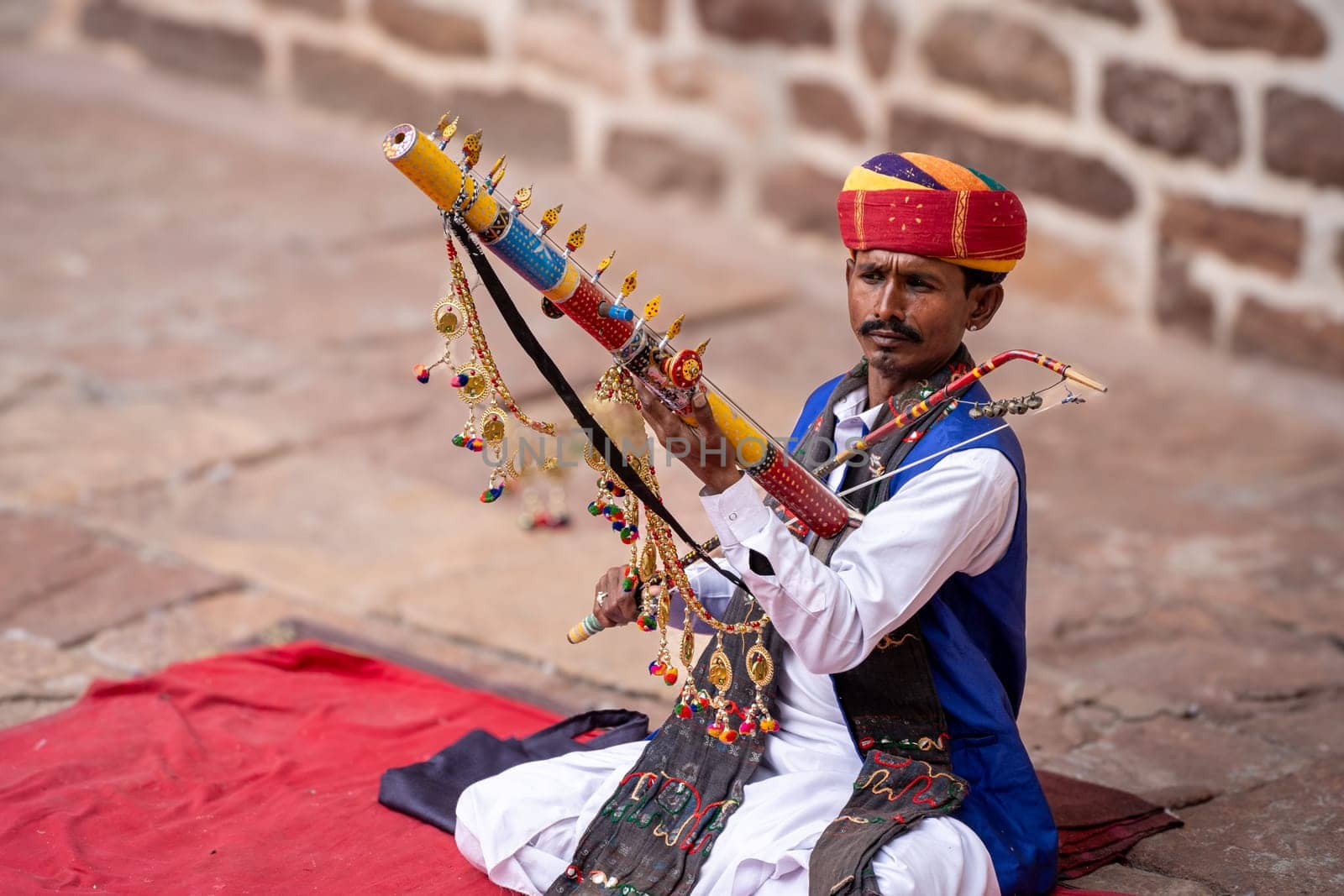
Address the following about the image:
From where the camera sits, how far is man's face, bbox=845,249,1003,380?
2361 mm

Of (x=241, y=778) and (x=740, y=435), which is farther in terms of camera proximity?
(x=241, y=778)

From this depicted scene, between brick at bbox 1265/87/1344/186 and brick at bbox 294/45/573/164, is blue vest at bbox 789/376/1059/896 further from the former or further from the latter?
brick at bbox 294/45/573/164

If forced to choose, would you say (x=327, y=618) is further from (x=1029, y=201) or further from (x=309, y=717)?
(x=1029, y=201)

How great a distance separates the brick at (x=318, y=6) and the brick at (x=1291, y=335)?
15.2 ft

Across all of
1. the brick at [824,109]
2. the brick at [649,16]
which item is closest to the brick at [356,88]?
the brick at [649,16]

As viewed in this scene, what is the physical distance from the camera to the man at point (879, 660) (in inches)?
86.7

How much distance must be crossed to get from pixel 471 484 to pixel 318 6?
13.1 feet

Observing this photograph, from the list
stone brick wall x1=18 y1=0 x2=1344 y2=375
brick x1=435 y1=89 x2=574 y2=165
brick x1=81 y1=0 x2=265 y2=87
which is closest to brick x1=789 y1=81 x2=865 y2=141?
stone brick wall x1=18 y1=0 x2=1344 y2=375

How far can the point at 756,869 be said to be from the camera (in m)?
2.33

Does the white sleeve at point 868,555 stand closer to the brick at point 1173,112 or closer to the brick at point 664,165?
the brick at point 1173,112

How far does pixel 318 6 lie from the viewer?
7625 mm

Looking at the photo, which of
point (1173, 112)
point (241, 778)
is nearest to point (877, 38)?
point (1173, 112)

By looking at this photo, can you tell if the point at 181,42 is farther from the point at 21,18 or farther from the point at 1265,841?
the point at 1265,841

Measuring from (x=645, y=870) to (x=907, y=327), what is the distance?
3.10ft
